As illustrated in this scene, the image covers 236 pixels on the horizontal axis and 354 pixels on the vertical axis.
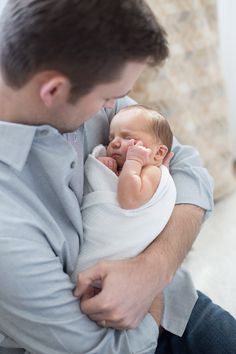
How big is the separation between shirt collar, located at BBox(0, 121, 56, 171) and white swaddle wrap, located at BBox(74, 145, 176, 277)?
20 centimetres

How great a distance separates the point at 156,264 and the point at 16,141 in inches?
13.9

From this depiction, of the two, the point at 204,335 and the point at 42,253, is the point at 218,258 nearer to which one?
the point at 204,335

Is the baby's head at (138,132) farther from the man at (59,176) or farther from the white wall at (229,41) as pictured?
the white wall at (229,41)

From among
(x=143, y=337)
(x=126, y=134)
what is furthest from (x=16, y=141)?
(x=143, y=337)

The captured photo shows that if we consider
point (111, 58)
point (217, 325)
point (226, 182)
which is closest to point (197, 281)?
point (226, 182)

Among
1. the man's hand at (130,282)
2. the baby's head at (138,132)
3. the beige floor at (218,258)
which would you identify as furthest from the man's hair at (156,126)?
the beige floor at (218,258)

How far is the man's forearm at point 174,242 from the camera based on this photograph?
2.83 ft

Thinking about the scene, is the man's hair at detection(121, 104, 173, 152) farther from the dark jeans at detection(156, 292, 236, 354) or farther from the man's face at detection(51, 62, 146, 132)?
the dark jeans at detection(156, 292, 236, 354)

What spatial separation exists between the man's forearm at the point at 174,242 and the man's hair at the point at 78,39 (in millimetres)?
346

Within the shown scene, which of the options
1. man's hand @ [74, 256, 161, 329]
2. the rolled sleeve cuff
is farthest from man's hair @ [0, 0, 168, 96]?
the rolled sleeve cuff

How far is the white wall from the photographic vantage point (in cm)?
197

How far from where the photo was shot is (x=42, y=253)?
2.40ft

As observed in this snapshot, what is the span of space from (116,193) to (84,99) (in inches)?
9.0

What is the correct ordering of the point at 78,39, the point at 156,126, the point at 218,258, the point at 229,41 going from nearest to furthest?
1. the point at 78,39
2. the point at 156,126
3. the point at 218,258
4. the point at 229,41
